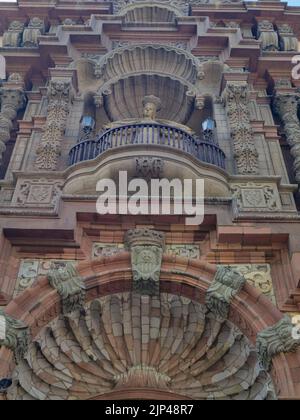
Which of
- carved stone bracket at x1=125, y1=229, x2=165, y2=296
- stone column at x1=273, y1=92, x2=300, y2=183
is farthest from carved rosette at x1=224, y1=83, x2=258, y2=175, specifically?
carved stone bracket at x1=125, y1=229, x2=165, y2=296

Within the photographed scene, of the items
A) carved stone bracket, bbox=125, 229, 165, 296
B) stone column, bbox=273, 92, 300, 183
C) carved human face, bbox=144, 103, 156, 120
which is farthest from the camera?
carved human face, bbox=144, 103, 156, 120

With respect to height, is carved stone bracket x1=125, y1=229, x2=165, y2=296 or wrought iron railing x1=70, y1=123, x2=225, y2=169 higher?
wrought iron railing x1=70, y1=123, x2=225, y2=169

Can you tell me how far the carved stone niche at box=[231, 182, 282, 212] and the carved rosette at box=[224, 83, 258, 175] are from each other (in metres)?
0.83

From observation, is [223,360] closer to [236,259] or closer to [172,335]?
[172,335]

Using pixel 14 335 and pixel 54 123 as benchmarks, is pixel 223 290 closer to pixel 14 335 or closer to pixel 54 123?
pixel 14 335

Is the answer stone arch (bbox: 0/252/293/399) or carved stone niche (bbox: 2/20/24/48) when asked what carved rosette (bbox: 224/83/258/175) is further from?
carved stone niche (bbox: 2/20/24/48)

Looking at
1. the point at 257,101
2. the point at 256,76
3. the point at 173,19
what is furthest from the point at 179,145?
the point at 173,19

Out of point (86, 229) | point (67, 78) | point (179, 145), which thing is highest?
point (67, 78)

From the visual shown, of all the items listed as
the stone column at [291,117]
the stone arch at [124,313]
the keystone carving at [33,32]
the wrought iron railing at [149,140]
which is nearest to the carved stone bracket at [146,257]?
the stone arch at [124,313]

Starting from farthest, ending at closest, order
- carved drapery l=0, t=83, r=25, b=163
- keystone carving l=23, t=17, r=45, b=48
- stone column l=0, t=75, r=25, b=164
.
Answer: keystone carving l=23, t=17, r=45, b=48 → stone column l=0, t=75, r=25, b=164 → carved drapery l=0, t=83, r=25, b=163

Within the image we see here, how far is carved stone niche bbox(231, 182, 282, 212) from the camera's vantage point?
1029 cm

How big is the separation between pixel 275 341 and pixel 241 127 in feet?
21.5
